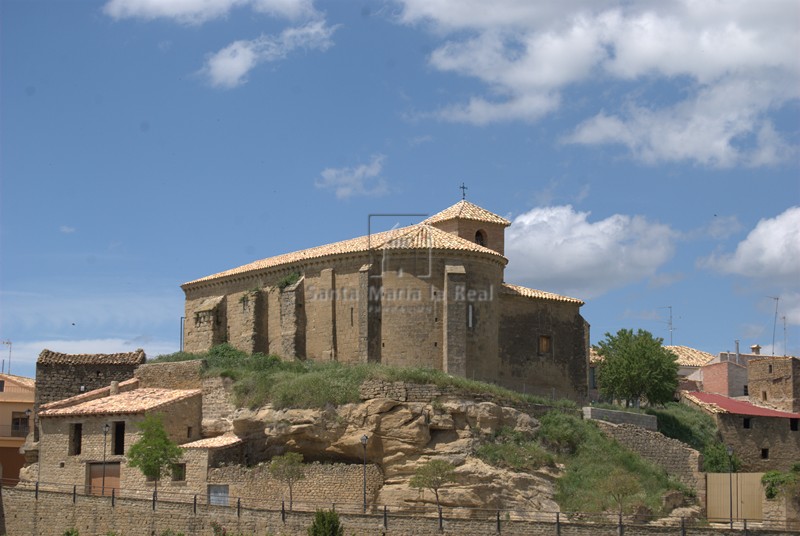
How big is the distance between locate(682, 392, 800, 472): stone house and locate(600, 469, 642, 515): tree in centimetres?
1300

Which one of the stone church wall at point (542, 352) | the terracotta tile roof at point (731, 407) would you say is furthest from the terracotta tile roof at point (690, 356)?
the stone church wall at point (542, 352)

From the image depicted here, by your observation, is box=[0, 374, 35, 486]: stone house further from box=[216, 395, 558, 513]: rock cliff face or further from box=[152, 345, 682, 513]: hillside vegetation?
box=[216, 395, 558, 513]: rock cliff face

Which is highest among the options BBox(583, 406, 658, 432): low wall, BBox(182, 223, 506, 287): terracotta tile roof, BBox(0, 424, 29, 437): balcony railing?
BBox(182, 223, 506, 287): terracotta tile roof

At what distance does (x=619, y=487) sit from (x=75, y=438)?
63.4 ft

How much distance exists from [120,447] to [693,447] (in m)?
21.6

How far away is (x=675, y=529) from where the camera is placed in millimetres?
31344

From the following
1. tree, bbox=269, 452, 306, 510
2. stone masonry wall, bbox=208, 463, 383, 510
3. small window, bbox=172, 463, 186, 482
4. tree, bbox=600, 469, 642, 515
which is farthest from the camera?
small window, bbox=172, 463, 186, 482

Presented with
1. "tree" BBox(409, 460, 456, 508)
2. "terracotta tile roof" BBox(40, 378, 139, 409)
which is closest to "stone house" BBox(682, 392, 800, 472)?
"tree" BBox(409, 460, 456, 508)

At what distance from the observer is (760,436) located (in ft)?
167

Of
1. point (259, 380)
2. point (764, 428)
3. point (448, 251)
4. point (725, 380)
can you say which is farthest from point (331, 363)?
point (725, 380)

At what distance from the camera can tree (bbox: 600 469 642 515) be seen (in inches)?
1487

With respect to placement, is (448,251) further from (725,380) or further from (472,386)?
(725,380)

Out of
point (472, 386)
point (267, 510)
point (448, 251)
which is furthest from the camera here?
point (448, 251)

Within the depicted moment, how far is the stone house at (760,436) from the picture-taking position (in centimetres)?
5031
